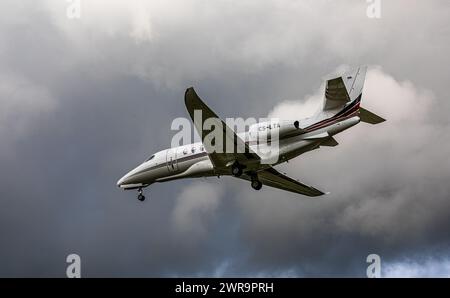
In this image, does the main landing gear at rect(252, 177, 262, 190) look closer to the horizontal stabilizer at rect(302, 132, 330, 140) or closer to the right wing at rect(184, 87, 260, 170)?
the right wing at rect(184, 87, 260, 170)

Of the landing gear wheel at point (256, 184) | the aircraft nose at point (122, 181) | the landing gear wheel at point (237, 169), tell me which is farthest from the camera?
the aircraft nose at point (122, 181)

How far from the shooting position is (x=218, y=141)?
46094mm

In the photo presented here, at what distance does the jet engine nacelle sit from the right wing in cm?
97

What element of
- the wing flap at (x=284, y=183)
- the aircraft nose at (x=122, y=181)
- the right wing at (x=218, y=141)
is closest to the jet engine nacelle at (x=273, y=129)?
the right wing at (x=218, y=141)

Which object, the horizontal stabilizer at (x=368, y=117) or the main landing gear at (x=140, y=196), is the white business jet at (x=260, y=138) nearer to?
the horizontal stabilizer at (x=368, y=117)

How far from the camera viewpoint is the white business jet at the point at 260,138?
44403 millimetres

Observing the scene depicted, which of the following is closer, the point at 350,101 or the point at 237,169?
the point at 350,101

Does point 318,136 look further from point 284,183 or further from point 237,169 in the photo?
point 284,183

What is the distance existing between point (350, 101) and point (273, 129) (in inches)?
187

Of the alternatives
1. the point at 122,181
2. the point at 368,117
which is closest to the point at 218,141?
the point at 368,117

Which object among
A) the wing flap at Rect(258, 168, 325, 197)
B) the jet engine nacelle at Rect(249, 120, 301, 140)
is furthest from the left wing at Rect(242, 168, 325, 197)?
the jet engine nacelle at Rect(249, 120, 301, 140)
